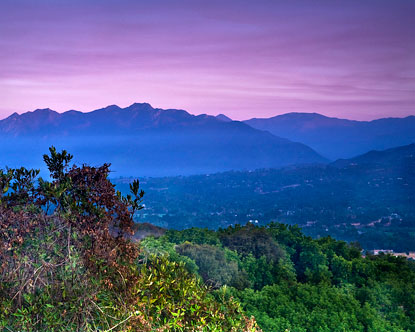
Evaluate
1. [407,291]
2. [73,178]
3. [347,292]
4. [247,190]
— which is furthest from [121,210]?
[247,190]

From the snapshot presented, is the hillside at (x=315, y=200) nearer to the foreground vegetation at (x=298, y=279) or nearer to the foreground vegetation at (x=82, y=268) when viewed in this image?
the foreground vegetation at (x=298, y=279)

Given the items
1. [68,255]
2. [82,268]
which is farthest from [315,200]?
[68,255]

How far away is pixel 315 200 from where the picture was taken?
123500 mm

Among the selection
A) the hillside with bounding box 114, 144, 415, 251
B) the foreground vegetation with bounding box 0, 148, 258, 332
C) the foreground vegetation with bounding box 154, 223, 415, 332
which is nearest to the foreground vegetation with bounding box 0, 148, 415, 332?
the foreground vegetation with bounding box 0, 148, 258, 332

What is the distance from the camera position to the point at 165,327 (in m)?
5.69

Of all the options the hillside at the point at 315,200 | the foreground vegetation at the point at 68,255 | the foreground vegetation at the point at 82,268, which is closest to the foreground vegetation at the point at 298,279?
the foreground vegetation at the point at 82,268

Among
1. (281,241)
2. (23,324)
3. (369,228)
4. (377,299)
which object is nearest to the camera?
(23,324)

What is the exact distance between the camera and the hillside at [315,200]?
92688mm

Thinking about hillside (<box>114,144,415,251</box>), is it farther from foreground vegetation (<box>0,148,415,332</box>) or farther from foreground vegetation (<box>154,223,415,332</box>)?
foreground vegetation (<box>0,148,415,332</box>)

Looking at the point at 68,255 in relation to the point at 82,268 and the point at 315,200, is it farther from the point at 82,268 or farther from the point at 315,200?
the point at 315,200

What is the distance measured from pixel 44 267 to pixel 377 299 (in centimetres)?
1194

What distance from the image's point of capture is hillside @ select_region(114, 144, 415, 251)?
3649 inches

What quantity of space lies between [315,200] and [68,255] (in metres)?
123

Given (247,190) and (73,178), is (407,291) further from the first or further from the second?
(247,190)
